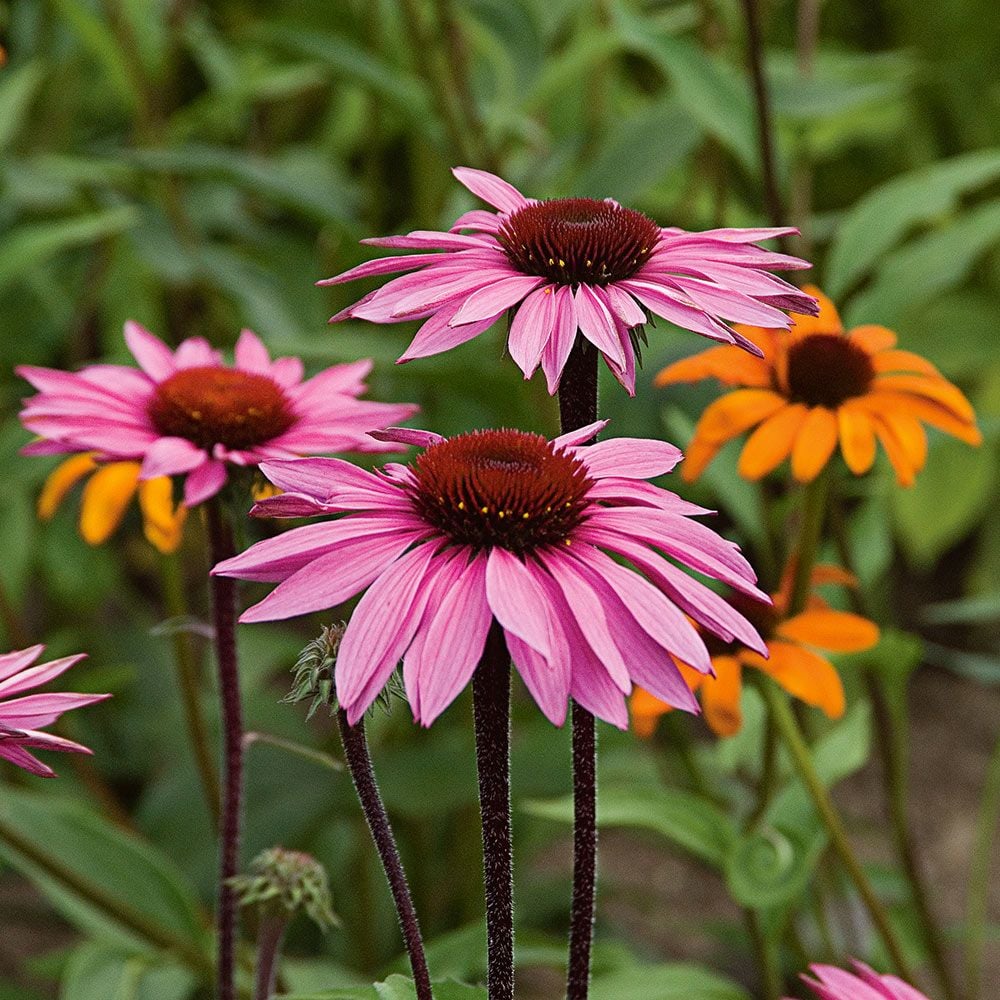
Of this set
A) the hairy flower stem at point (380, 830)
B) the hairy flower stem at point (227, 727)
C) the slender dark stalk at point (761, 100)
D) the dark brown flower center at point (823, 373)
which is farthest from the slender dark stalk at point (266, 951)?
the slender dark stalk at point (761, 100)

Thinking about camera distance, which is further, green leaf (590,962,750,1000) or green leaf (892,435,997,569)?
green leaf (892,435,997,569)

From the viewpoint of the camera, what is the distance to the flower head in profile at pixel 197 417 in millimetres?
612

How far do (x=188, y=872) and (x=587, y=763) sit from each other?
0.83 metres

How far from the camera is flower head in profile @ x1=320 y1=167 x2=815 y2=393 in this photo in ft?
1.52

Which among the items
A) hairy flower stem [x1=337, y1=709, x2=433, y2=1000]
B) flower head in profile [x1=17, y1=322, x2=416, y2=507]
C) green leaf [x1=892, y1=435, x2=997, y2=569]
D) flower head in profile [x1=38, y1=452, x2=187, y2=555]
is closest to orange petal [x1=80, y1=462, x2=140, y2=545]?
flower head in profile [x1=38, y1=452, x2=187, y2=555]

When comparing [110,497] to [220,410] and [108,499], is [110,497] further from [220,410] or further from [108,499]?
[220,410]

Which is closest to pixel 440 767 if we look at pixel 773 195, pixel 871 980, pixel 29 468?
pixel 29 468

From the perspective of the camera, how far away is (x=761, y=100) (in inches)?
36.2

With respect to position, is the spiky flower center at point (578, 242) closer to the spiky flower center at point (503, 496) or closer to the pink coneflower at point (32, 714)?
the spiky flower center at point (503, 496)

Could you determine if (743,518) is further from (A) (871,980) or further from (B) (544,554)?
(B) (544,554)

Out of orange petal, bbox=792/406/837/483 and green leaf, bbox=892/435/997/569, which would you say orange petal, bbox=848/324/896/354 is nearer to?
orange petal, bbox=792/406/837/483

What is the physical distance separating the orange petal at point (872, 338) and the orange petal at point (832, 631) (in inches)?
5.8

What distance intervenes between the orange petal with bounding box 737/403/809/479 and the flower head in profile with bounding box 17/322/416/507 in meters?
0.18

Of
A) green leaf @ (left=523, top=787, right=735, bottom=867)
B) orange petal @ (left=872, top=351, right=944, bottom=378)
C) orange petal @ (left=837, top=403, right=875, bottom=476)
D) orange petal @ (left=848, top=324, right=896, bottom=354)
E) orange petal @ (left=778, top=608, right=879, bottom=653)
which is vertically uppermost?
orange petal @ (left=848, top=324, right=896, bottom=354)
